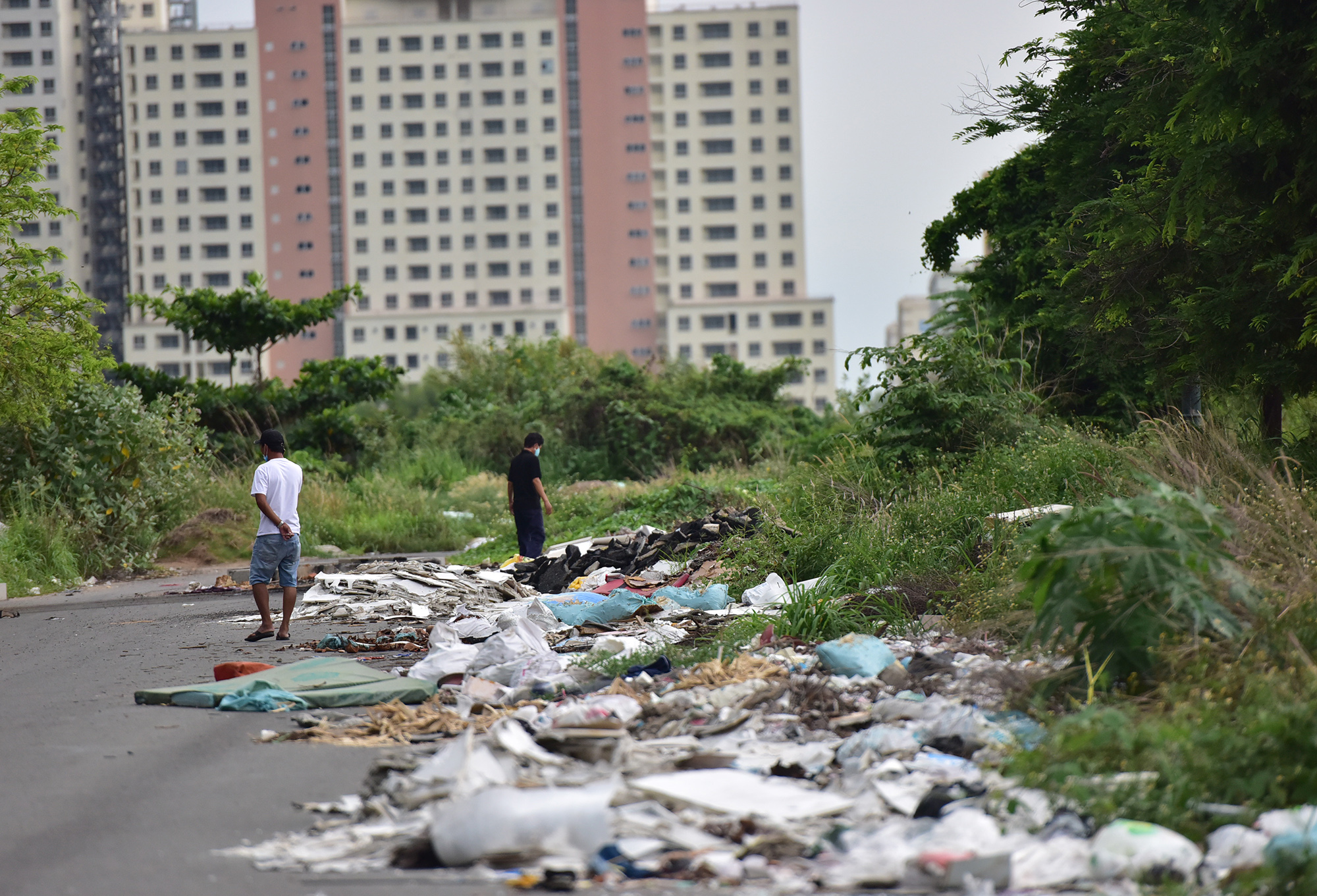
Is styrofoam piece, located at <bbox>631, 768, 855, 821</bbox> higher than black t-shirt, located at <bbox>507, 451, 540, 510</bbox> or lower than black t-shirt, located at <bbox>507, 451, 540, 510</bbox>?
lower

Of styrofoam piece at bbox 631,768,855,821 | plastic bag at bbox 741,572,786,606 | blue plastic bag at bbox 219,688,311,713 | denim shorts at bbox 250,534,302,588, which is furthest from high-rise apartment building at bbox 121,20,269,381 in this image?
styrofoam piece at bbox 631,768,855,821

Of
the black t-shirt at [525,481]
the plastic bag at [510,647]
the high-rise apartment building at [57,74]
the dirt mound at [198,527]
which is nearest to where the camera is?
the plastic bag at [510,647]

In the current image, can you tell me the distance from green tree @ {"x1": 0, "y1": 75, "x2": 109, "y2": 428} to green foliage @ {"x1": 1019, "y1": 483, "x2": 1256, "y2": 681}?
1457 cm

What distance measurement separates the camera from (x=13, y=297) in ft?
54.3

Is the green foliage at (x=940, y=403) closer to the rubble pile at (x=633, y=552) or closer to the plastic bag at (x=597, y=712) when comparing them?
the rubble pile at (x=633, y=552)

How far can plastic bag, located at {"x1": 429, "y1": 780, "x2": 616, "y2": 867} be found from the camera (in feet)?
13.6

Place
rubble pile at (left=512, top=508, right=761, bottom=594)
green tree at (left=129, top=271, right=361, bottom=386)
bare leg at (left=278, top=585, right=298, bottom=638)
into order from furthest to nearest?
green tree at (left=129, top=271, right=361, bottom=386) → rubble pile at (left=512, top=508, right=761, bottom=594) → bare leg at (left=278, top=585, right=298, bottom=638)

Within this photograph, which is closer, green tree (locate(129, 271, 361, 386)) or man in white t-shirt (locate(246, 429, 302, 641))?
man in white t-shirt (locate(246, 429, 302, 641))

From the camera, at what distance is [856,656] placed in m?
6.91

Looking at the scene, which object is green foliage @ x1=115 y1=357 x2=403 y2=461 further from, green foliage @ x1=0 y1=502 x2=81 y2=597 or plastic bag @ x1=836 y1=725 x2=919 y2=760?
plastic bag @ x1=836 y1=725 x2=919 y2=760

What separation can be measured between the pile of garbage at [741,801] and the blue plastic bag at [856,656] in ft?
0.88

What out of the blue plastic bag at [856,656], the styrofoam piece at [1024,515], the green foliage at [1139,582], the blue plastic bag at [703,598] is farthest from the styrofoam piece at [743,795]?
the blue plastic bag at [703,598]

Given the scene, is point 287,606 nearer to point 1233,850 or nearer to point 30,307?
point 1233,850

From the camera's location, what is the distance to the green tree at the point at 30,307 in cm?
1591
